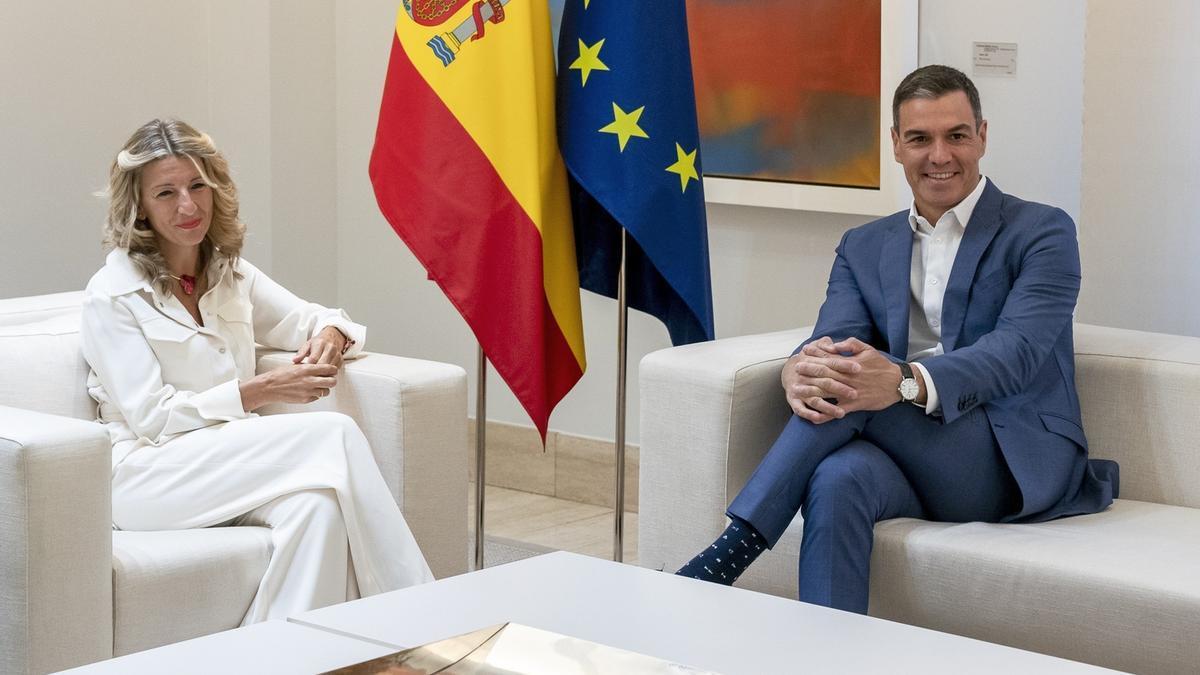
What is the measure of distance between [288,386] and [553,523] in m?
1.58

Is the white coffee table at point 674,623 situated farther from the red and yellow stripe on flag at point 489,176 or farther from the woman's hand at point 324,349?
the red and yellow stripe on flag at point 489,176

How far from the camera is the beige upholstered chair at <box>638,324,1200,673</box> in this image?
2549mm

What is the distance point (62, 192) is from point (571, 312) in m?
1.96

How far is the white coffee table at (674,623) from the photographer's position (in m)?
1.93

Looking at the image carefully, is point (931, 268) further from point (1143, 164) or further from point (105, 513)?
point (105, 513)

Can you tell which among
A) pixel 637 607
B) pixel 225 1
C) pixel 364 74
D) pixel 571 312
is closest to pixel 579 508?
pixel 571 312

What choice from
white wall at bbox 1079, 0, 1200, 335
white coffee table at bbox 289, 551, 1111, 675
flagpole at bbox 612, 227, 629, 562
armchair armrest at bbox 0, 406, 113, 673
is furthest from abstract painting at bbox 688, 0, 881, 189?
armchair armrest at bbox 0, 406, 113, 673

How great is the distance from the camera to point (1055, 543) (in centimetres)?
273

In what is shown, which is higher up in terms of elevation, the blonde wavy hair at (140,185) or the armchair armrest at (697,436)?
the blonde wavy hair at (140,185)

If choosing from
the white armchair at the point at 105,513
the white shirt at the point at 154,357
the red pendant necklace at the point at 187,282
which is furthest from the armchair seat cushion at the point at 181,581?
the red pendant necklace at the point at 187,282

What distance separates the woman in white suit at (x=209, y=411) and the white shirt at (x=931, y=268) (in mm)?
1157

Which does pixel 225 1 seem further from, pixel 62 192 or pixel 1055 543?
pixel 1055 543

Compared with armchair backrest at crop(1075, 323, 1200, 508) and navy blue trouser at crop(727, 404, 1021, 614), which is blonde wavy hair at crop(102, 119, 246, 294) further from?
armchair backrest at crop(1075, 323, 1200, 508)

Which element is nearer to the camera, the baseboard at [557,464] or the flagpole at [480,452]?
the flagpole at [480,452]
